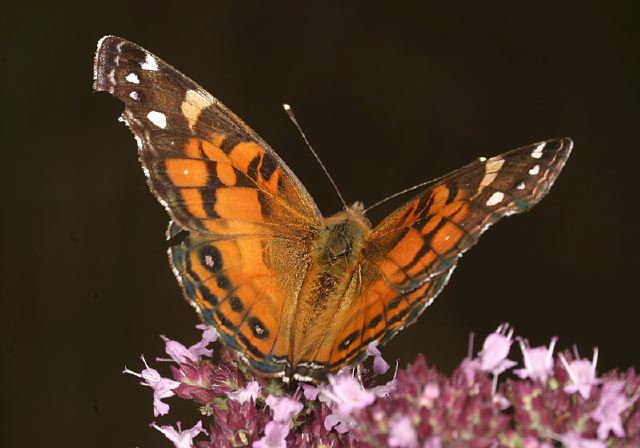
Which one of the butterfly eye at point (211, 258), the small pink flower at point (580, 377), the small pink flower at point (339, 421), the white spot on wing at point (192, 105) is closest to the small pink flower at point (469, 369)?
the small pink flower at point (580, 377)

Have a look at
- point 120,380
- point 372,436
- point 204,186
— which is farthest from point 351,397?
point 120,380

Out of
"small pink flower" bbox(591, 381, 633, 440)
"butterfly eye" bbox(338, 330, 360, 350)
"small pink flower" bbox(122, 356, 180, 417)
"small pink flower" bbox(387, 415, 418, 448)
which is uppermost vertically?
"small pink flower" bbox(122, 356, 180, 417)

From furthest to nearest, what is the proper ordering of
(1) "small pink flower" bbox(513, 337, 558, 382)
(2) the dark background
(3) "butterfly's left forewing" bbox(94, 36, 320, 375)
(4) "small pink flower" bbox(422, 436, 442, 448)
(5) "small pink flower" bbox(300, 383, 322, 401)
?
(2) the dark background → (3) "butterfly's left forewing" bbox(94, 36, 320, 375) → (5) "small pink flower" bbox(300, 383, 322, 401) → (1) "small pink flower" bbox(513, 337, 558, 382) → (4) "small pink flower" bbox(422, 436, 442, 448)

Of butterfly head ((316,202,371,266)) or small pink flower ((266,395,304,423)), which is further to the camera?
butterfly head ((316,202,371,266))

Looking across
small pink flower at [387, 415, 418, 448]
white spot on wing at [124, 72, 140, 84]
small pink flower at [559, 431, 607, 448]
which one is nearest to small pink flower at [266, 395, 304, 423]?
small pink flower at [387, 415, 418, 448]

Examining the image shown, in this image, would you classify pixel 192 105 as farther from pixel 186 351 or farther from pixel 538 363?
pixel 538 363

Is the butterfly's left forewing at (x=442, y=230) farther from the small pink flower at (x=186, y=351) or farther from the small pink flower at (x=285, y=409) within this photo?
the small pink flower at (x=186, y=351)

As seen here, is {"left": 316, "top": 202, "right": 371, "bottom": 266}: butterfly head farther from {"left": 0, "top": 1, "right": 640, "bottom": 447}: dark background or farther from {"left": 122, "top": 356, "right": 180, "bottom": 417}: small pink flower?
{"left": 0, "top": 1, "right": 640, "bottom": 447}: dark background
